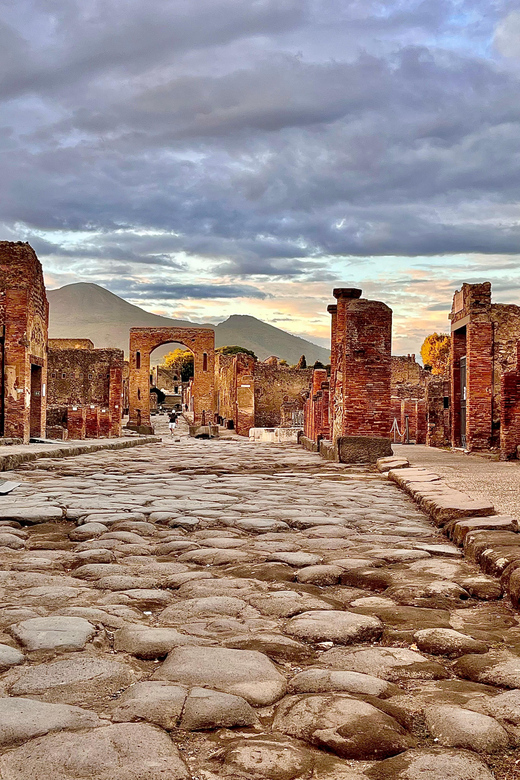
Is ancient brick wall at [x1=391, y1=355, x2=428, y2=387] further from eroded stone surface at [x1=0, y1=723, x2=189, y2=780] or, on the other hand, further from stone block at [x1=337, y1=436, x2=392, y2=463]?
eroded stone surface at [x1=0, y1=723, x2=189, y2=780]

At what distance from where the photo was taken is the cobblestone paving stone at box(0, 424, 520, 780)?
59.4 inches

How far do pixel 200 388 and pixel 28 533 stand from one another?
3498 cm

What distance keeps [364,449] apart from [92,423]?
12.4 metres

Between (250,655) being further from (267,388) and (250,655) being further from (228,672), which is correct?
(267,388)

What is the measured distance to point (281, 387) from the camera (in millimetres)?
39750

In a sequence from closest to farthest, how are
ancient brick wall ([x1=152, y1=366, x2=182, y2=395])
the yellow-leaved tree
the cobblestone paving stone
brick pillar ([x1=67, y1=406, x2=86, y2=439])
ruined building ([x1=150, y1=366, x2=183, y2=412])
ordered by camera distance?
the cobblestone paving stone
brick pillar ([x1=67, y1=406, x2=86, y2=439])
the yellow-leaved tree
ruined building ([x1=150, y1=366, x2=183, y2=412])
ancient brick wall ([x1=152, y1=366, x2=182, y2=395])

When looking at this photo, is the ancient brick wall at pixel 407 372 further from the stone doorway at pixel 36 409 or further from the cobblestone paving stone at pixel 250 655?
the cobblestone paving stone at pixel 250 655

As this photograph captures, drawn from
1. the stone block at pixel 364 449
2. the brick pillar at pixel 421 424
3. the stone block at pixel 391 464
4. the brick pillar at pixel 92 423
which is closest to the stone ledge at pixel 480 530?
the stone block at pixel 391 464

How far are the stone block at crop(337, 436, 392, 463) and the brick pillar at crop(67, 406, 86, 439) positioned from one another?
10968mm

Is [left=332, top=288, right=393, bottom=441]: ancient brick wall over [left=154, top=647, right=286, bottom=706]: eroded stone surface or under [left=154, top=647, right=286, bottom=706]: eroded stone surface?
over

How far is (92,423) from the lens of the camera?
2094cm

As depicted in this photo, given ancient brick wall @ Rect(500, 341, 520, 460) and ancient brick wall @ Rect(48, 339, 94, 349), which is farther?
ancient brick wall @ Rect(48, 339, 94, 349)

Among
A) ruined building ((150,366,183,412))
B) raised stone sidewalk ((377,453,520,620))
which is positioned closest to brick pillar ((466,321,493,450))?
raised stone sidewalk ((377,453,520,620))

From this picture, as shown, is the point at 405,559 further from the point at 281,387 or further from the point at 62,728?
the point at 281,387
